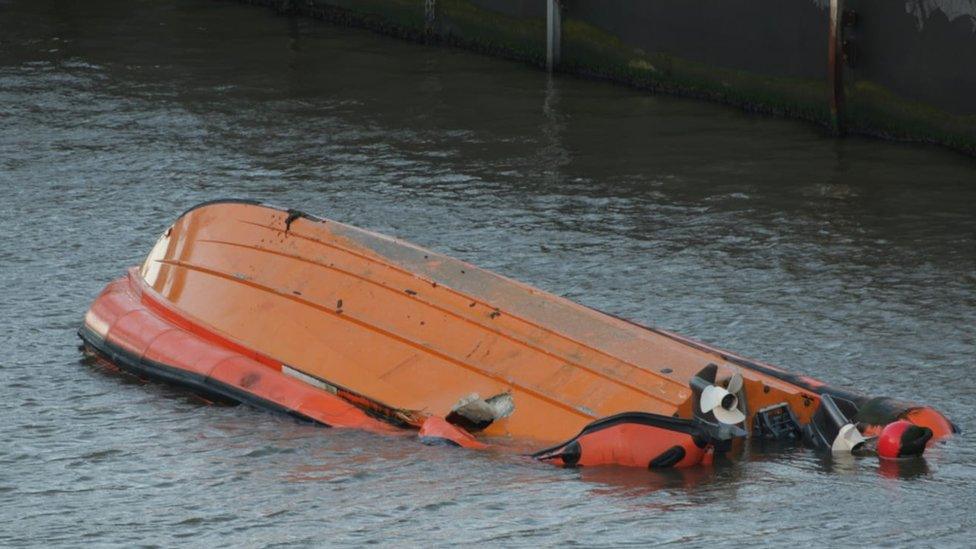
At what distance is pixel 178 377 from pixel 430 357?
1.79 m

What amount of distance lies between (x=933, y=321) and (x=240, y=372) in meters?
5.09

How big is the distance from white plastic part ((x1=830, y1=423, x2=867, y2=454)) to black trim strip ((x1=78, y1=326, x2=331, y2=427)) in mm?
2992

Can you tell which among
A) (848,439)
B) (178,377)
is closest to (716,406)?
(848,439)

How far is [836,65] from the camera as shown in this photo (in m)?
16.6

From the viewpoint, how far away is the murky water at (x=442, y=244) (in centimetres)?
847

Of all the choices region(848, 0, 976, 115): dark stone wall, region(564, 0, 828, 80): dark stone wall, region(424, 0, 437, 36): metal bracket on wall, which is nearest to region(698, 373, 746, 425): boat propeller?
region(848, 0, 976, 115): dark stone wall

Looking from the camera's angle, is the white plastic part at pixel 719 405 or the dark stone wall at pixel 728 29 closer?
the white plastic part at pixel 719 405

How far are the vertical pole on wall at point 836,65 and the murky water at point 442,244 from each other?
0.26 meters

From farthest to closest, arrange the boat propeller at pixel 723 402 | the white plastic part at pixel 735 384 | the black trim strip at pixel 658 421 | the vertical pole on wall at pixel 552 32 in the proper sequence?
the vertical pole on wall at pixel 552 32
the white plastic part at pixel 735 384
the boat propeller at pixel 723 402
the black trim strip at pixel 658 421

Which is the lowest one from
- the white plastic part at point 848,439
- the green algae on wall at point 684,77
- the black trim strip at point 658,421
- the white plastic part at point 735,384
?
the white plastic part at point 848,439

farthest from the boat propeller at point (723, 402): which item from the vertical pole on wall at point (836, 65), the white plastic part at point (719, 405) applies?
the vertical pole on wall at point (836, 65)

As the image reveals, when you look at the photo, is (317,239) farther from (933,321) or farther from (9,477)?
(933,321)

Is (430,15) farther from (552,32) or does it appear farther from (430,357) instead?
(430,357)

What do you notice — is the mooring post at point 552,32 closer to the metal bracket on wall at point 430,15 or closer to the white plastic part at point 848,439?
the metal bracket on wall at point 430,15
